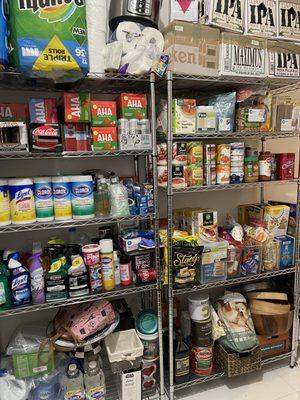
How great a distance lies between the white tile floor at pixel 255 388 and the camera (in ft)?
5.75

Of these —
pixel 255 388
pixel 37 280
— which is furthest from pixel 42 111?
pixel 255 388

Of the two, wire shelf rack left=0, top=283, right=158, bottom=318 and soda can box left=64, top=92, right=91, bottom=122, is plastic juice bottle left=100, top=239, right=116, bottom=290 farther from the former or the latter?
soda can box left=64, top=92, right=91, bottom=122

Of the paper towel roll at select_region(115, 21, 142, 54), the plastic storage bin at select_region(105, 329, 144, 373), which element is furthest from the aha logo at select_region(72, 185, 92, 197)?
the plastic storage bin at select_region(105, 329, 144, 373)

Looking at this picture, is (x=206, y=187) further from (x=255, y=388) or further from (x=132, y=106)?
(x=255, y=388)

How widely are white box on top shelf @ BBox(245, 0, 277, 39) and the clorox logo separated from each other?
94cm

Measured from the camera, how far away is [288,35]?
1726 mm

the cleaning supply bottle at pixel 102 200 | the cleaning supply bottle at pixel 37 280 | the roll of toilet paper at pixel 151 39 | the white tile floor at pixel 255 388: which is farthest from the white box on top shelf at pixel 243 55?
the white tile floor at pixel 255 388

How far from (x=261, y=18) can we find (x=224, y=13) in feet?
0.82

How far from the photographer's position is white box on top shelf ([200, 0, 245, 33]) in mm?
1541

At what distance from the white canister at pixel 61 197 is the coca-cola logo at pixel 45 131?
21 cm

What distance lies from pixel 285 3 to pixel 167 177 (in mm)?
1217

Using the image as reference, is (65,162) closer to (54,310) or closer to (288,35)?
(54,310)

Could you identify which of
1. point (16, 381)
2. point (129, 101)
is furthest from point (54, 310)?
point (129, 101)

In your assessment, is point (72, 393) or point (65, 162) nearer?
point (72, 393)
